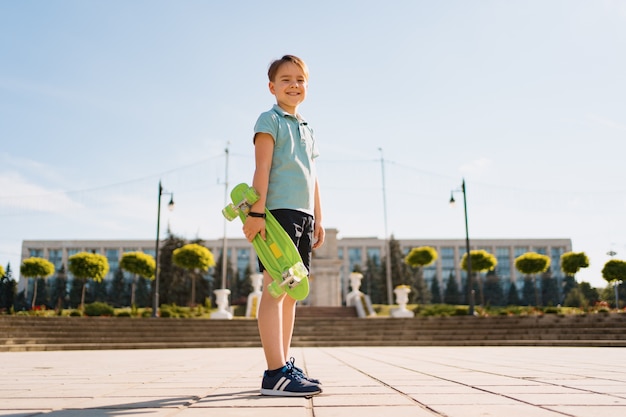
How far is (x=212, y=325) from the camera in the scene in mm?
15898

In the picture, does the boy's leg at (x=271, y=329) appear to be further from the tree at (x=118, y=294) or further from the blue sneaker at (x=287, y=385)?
the tree at (x=118, y=294)

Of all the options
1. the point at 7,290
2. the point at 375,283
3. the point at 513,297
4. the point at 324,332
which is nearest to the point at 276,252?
the point at 324,332

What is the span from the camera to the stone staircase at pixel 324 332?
1297 cm

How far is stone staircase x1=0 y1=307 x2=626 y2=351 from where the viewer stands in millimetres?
12969

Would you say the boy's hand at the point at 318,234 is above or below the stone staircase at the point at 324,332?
above

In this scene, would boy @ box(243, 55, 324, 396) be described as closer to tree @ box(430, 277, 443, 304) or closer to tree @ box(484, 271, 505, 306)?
tree @ box(430, 277, 443, 304)

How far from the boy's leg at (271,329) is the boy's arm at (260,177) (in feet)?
0.91

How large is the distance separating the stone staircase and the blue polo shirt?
36.9 feet

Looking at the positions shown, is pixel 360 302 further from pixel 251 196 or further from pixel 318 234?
pixel 251 196

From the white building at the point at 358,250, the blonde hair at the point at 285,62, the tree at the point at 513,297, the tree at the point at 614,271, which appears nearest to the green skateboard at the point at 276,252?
the blonde hair at the point at 285,62

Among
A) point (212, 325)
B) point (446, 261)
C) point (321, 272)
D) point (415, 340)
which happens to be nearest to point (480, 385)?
point (415, 340)

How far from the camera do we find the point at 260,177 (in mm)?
2990

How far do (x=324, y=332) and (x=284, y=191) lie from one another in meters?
12.8

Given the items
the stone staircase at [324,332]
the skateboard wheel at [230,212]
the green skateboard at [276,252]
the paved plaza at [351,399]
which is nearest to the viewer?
the paved plaza at [351,399]
